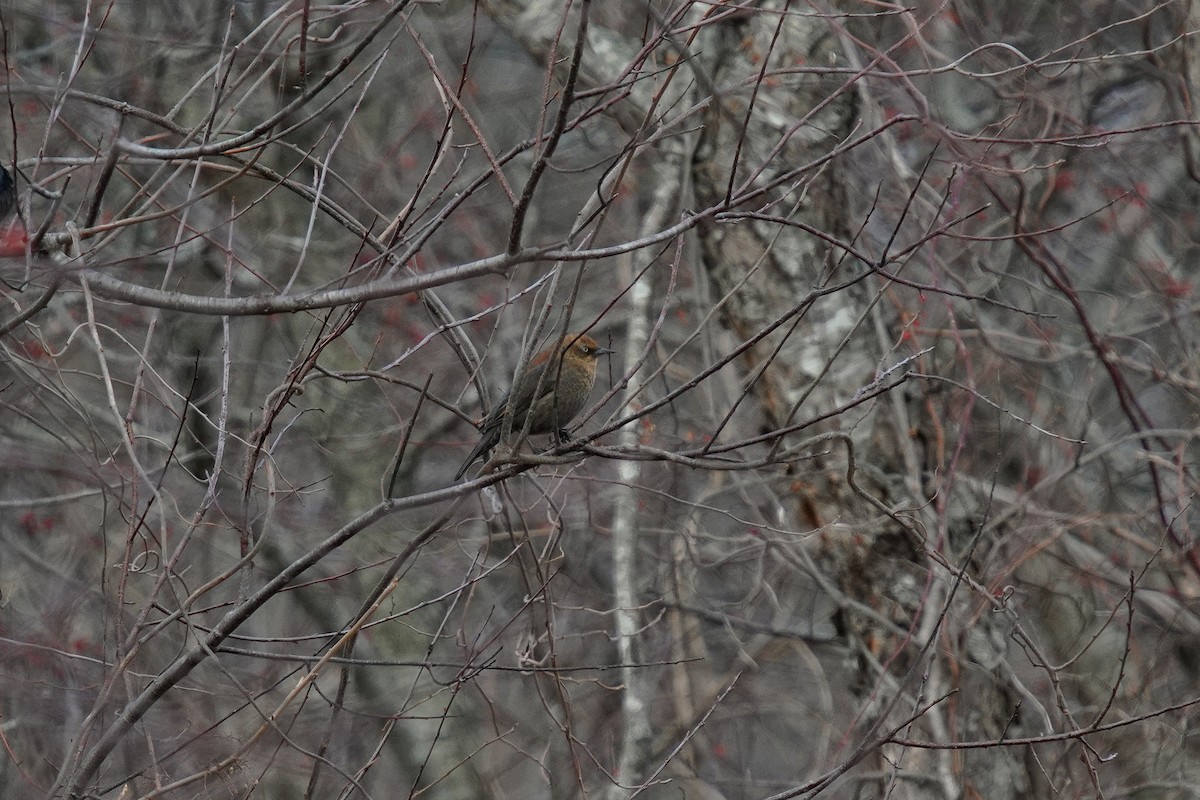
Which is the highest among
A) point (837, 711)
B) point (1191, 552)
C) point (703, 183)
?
point (703, 183)

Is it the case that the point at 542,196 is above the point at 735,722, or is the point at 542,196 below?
above

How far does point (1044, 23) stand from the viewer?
29.8 feet

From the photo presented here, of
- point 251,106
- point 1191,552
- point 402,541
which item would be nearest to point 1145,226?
point 1191,552

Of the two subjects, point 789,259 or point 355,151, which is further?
point 355,151

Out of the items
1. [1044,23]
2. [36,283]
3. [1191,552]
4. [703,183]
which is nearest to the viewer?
[36,283]

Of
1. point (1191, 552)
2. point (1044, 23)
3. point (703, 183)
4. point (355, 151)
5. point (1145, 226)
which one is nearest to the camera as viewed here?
point (1191, 552)

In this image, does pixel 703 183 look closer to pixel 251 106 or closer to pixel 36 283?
pixel 36 283

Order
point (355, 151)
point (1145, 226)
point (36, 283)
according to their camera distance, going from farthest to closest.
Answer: point (355, 151), point (1145, 226), point (36, 283)

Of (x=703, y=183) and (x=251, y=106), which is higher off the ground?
(x=251, y=106)

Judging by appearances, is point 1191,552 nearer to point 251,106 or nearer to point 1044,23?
point 1044,23

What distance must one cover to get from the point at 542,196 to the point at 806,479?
4644 mm

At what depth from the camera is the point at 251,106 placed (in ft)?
30.2

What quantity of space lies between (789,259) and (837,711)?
4223 mm

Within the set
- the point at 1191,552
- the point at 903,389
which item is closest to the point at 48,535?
the point at 903,389
